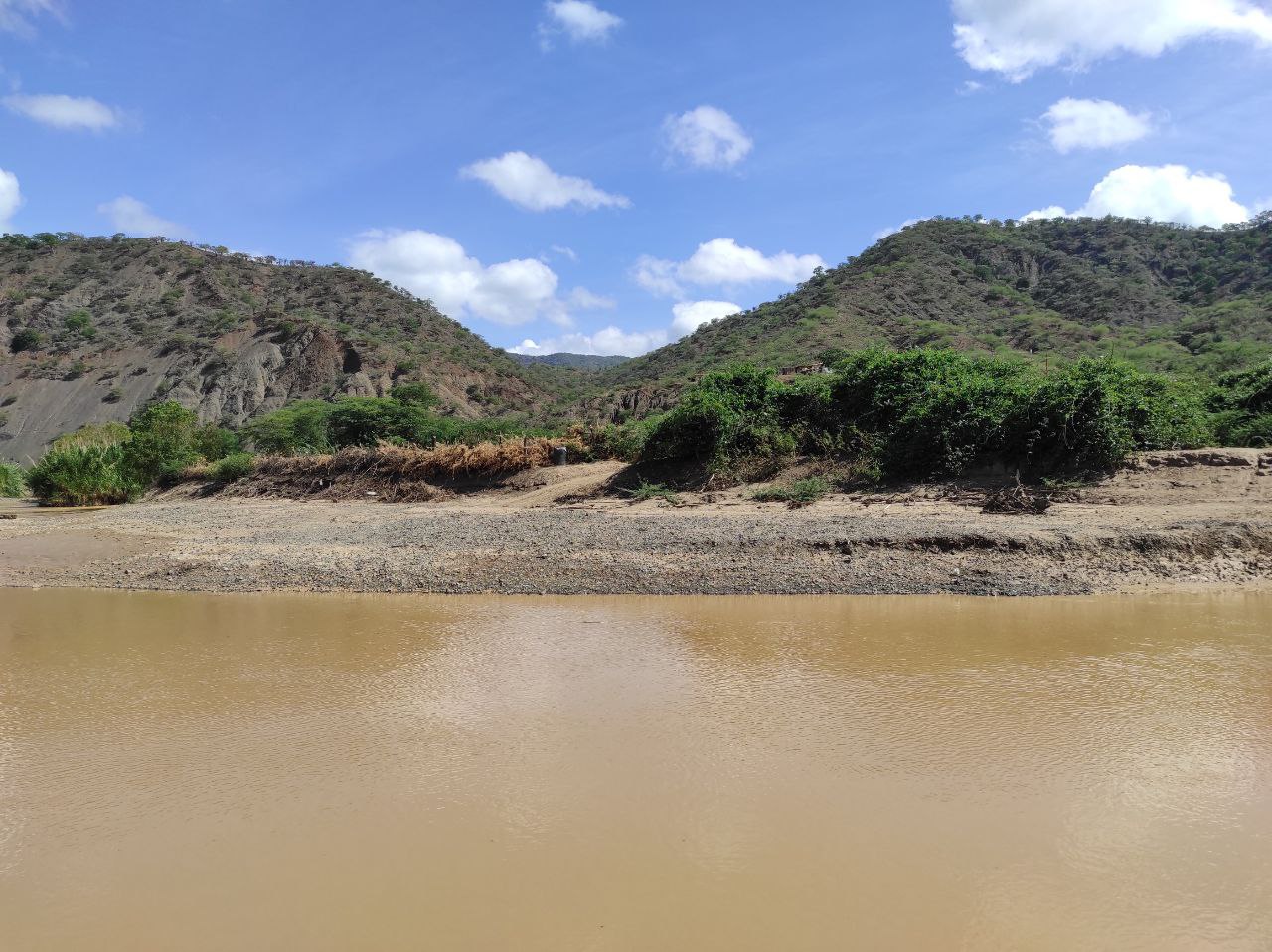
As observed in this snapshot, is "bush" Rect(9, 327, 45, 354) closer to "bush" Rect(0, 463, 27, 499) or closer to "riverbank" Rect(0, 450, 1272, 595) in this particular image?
"bush" Rect(0, 463, 27, 499)

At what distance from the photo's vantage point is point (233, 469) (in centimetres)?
2438

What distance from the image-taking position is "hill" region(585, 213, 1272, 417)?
3778cm

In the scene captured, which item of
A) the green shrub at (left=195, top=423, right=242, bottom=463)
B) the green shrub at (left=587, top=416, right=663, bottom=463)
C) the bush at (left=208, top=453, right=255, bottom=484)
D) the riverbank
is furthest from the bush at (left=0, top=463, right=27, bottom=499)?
the green shrub at (left=587, top=416, right=663, bottom=463)

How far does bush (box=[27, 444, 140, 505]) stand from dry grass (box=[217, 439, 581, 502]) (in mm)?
4900

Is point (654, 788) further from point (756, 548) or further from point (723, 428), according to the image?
point (723, 428)

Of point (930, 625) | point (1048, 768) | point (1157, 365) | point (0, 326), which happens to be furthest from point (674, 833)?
point (0, 326)

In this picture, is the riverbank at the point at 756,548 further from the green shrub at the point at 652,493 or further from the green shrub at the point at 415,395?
the green shrub at the point at 415,395

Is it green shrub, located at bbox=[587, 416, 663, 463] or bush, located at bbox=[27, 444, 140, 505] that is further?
bush, located at bbox=[27, 444, 140, 505]

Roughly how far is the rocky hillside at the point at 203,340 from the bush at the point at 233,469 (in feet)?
97.3

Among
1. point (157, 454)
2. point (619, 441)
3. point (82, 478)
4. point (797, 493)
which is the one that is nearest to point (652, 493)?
point (797, 493)

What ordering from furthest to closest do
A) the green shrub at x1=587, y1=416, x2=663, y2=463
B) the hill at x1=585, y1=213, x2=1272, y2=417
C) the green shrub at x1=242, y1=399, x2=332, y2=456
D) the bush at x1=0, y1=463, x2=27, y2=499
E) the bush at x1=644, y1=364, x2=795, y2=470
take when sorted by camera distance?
the hill at x1=585, y1=213, x2=1272, y2=417 → the bush at x1=0, y1=463, x2=27, y2=499 → the green shrub at x1=242, y1=399, x2=332, y2=456 → the green shrub at x1=587, y1=416, x2=663, y2=463 → the bush at x1=644, y1=364, x2=795, y2=470

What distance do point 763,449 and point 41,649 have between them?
12.5 meters

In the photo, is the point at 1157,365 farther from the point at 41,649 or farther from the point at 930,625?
the point at 41,649

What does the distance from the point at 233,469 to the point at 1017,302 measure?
140 feet
